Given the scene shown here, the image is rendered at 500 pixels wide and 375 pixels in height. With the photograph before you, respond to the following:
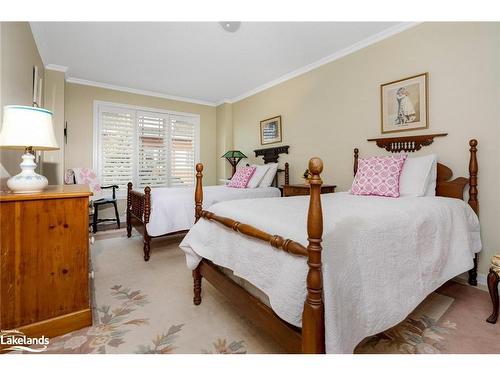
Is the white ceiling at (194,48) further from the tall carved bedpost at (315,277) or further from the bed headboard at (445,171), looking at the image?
the tall carved bedpost at (315,277)

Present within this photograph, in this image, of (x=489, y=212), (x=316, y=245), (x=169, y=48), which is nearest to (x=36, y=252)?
(x=316, y=245)

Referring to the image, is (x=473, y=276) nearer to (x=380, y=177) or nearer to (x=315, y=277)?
(x=380, y=177)

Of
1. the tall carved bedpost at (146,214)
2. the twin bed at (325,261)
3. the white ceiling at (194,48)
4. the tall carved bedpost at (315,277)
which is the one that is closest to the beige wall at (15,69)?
the white ceiling at (194,48)

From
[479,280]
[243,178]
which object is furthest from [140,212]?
[479,280]

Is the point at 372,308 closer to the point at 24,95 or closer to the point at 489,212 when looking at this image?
the point at 489,212

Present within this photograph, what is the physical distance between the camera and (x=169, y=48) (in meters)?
3.17

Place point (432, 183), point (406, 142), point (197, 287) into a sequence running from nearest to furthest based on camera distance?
point (197, 287)
point (432, 183)
point (406, 142)

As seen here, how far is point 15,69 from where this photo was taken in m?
2.18

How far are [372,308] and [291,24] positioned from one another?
2785 mm

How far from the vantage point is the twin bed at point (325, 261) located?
96 centimetres

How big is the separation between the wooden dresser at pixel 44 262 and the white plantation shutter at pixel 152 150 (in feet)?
11.6

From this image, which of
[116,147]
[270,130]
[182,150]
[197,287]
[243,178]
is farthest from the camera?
[182,150]

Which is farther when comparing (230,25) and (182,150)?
(182,150)

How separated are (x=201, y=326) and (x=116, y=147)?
161 inches
